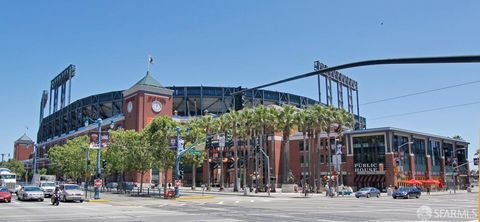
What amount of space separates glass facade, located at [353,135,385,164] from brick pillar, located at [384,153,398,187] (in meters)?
1.09

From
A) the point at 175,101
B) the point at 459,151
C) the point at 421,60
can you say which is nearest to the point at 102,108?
the point at 175,101

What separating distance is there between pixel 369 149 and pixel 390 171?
19.3 feet

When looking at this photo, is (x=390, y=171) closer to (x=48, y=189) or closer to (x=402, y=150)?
(x=402, y=150)

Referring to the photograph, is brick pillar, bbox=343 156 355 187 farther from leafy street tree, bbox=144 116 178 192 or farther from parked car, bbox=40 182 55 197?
parked car, bbox=40 182 55 197

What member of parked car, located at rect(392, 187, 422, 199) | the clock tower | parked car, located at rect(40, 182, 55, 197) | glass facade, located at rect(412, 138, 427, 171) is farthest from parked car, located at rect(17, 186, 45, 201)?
glass facade, located at rect(412, 138, 427, 171)

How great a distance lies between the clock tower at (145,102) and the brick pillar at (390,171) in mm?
53198

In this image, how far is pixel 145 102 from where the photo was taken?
11012 cm

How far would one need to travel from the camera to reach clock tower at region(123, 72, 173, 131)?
109 meters

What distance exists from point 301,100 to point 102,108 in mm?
61530

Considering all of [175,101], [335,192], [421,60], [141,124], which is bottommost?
[335,192]

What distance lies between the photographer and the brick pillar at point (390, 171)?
8325cm

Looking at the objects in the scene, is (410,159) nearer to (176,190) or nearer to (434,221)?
(176,190)

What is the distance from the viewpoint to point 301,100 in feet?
485

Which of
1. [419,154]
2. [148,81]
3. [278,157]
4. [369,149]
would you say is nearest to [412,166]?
[419,154]
